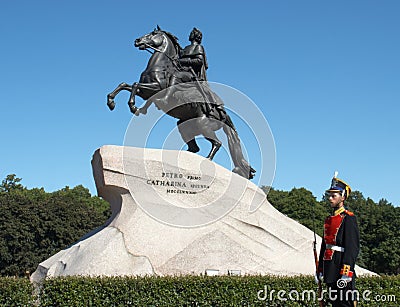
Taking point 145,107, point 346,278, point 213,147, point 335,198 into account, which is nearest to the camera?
point 346,278

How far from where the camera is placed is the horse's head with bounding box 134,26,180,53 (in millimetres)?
11548

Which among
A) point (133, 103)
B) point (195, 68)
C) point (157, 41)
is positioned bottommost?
point (133, 103)

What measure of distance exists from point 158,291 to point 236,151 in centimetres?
527

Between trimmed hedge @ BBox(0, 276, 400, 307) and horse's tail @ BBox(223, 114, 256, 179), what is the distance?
4.52 m

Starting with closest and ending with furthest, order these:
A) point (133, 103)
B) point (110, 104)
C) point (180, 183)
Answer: point (180, 183), point (110, 104), point (133, 103)

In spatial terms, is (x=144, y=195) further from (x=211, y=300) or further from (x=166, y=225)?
(x=211, y=300)

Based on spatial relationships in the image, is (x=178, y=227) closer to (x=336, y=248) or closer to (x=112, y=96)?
(x=112, y=96)

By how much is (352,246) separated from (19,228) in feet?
94.2

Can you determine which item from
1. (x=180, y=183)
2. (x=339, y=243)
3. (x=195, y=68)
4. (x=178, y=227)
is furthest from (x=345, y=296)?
(x=195, y=68)

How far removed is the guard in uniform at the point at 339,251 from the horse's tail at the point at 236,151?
6.66m

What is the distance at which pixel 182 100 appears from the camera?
11.5 m

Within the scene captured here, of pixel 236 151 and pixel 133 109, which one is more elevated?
pixel 133 109

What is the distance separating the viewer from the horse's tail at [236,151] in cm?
1210

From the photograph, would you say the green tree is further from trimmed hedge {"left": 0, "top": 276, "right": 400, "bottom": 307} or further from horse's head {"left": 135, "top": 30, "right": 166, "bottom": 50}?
trimmed hedge {"left": 0, "top": 276, "right": 400, "bottom": 307}
